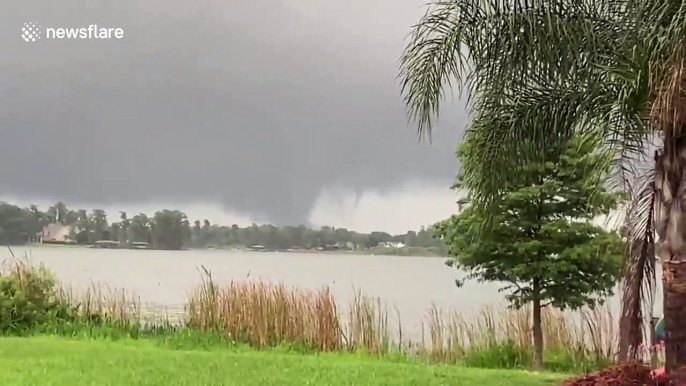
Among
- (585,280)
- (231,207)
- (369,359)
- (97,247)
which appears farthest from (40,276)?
(585,280)

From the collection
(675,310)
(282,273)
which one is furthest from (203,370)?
(675,310)

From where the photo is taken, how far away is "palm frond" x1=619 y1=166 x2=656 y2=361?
117 inches

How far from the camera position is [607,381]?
121 inches

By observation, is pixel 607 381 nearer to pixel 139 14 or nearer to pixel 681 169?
pixel 681 169

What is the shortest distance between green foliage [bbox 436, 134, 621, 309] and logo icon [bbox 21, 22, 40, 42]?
3.87 metres

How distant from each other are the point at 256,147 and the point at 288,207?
66cm

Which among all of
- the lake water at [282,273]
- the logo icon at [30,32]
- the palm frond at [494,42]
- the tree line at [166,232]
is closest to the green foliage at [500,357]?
the lake water at [282,273]

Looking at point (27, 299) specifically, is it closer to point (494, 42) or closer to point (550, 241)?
point (550, 241)

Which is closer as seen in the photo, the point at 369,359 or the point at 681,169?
the point at 681,169

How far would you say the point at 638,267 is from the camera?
9.80 ft

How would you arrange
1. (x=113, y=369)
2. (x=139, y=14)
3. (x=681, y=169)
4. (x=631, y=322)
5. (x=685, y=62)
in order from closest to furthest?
(x=685, y=62)
(x=681, y=169)
(x=631, y=322)
(x=113, y=369)
(x=139, y=14)

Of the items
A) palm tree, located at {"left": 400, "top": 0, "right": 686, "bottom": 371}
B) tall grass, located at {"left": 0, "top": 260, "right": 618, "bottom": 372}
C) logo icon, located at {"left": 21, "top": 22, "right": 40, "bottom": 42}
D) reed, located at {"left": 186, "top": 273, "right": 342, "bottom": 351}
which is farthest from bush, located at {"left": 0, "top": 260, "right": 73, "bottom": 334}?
palm tree, located at {"left": 400, "top": 0, "right": 686, "bottom": 371}

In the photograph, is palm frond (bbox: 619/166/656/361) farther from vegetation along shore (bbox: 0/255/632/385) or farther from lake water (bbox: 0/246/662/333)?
lake water (bbox: 0/246/662/333)

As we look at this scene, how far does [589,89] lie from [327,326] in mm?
2698
